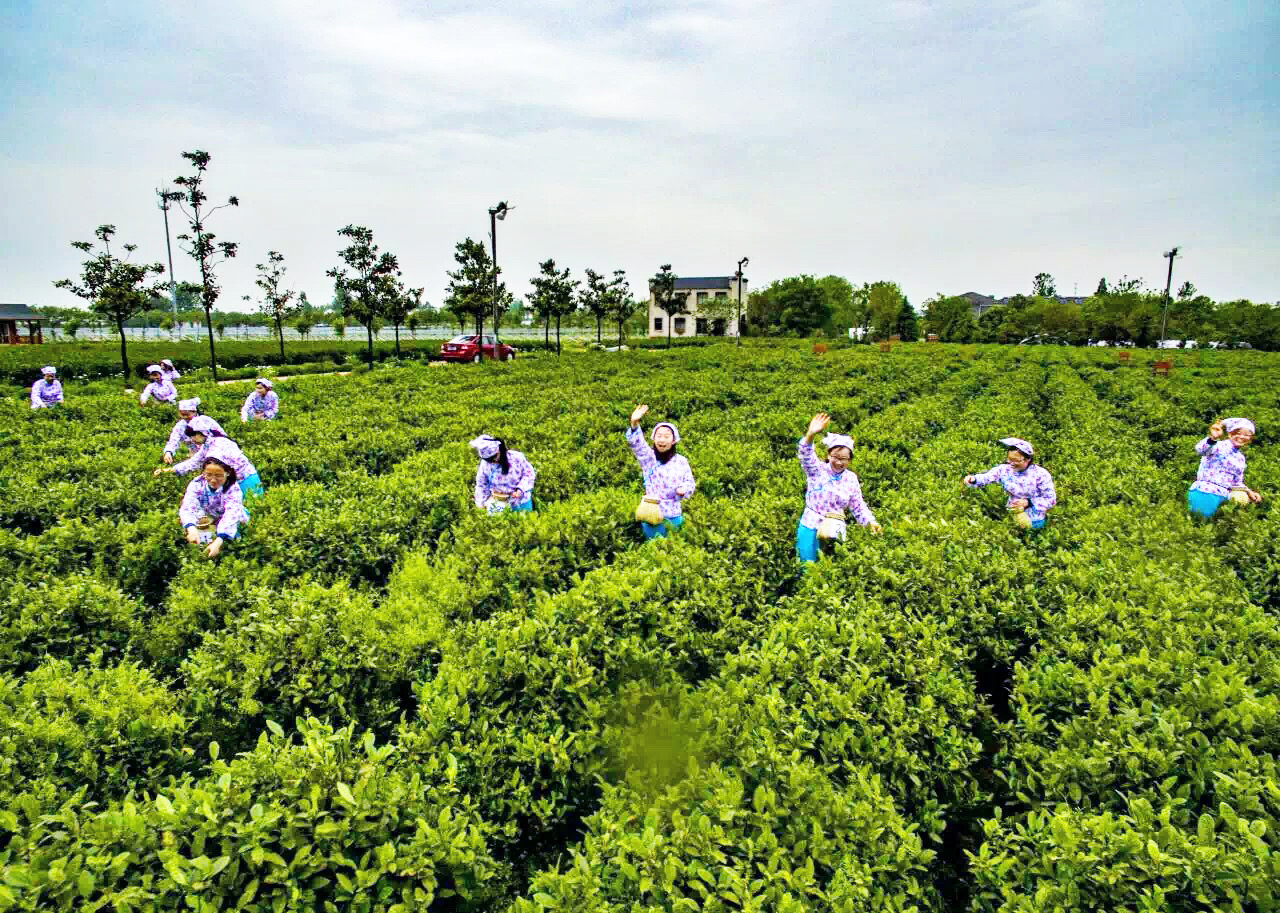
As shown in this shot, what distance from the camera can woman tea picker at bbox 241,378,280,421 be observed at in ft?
41.7

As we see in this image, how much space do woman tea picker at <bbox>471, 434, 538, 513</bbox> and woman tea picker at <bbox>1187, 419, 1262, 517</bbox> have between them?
8.01 meters

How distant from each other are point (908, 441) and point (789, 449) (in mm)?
2160

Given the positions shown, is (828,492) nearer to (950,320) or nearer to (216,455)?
(216,455)

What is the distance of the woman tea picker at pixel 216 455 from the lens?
6802 millimetres

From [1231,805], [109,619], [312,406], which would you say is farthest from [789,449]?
[312,406]

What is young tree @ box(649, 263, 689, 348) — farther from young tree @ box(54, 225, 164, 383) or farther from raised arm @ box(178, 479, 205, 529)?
raised arm @ box(178, 479, 205, 529)

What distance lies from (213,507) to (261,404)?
7776 mm

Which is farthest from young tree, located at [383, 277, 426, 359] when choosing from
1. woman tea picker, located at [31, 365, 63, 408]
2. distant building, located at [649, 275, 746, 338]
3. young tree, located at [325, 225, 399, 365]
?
distant building, located at [649, 275, 746, 338]

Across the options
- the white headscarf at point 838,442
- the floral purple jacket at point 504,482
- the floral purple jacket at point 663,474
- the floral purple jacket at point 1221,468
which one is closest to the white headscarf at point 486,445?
the floral purple jacket at point 504,482

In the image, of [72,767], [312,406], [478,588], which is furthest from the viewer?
[312,406]

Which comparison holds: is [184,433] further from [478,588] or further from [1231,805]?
[1231,805]

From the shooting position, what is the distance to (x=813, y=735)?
10.7ft

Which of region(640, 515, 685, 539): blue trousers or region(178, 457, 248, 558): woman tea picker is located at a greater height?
region(178, 457, 248, 558): woman tea picker

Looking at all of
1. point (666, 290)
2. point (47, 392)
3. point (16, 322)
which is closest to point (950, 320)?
point (666, 290)
